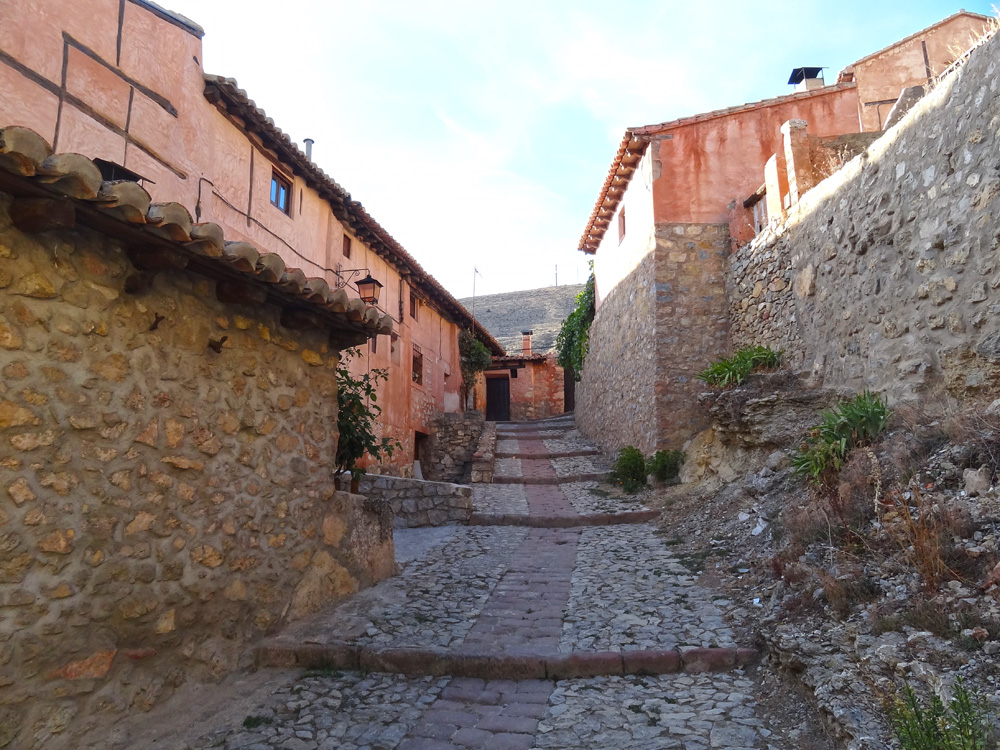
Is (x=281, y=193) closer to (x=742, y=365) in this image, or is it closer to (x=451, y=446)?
(x=742, y=365)

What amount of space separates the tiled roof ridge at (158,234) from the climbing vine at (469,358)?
52.3 feet

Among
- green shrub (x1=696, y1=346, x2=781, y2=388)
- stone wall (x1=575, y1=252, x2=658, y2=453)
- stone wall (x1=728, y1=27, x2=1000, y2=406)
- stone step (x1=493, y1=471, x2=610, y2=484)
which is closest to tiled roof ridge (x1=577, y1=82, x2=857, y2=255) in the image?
stone wall (x1=575, y1=252, x2=658, y2=453)

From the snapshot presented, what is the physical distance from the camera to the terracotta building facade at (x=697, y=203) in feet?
34.7

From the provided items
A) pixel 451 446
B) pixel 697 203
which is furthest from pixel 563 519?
pixel 451 446

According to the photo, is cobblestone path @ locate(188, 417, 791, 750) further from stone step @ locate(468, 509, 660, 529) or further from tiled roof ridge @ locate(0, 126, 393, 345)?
tiled roof ridge @ locate(0, 126, 393, 345)

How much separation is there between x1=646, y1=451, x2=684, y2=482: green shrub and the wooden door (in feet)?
55.9

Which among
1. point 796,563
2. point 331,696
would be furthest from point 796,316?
point 331,696

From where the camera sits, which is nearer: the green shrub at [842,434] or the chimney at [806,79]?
the green shrub at [842,434]

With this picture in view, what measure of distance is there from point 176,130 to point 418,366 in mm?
9158

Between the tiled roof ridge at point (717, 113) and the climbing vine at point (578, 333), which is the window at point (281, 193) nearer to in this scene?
the tiled roof ridge at point (717, 113)

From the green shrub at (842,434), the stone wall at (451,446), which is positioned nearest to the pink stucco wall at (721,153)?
the green shrub at (842,434)

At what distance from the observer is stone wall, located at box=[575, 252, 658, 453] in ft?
36.2

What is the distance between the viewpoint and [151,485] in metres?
3.54

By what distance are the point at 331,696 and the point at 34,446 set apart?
2185 mm
